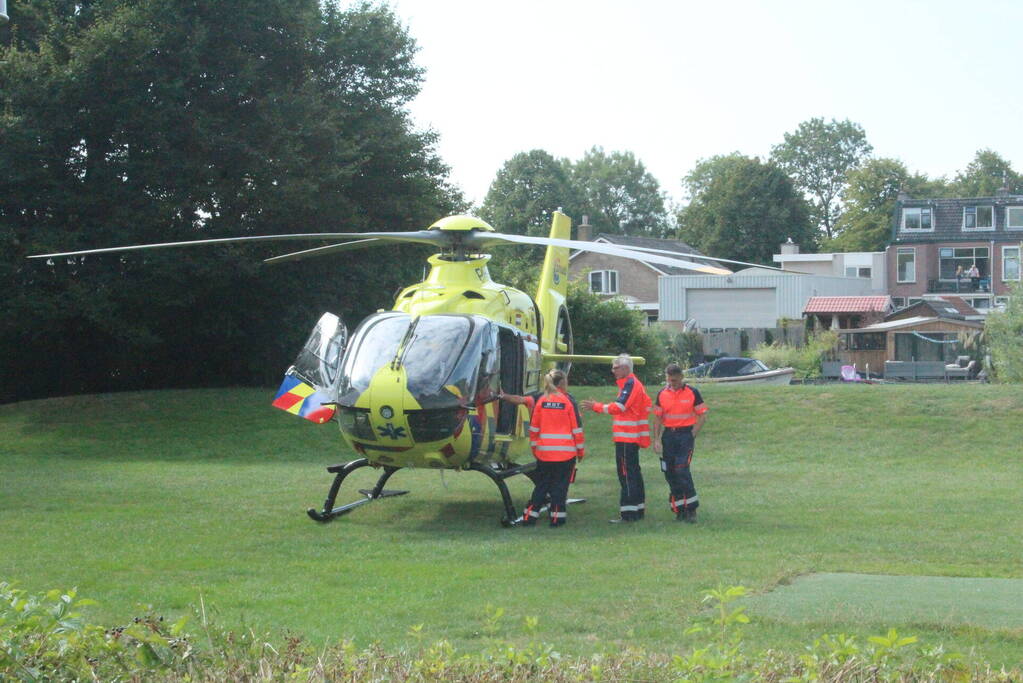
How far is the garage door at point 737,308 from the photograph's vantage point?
55094 mm

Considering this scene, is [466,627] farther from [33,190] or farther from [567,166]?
[567,166]

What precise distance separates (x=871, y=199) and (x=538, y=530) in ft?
312

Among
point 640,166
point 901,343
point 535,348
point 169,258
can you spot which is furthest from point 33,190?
point 640,166

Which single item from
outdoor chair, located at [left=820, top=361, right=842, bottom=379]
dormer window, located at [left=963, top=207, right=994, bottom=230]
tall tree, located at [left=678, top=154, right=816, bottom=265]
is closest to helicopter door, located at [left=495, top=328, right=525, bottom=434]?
outdoor chair, located at [left=820, top=361, right=842, bottom=379]

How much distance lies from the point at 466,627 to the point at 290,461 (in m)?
13.9

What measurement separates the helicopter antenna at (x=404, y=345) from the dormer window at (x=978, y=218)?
60.2 m

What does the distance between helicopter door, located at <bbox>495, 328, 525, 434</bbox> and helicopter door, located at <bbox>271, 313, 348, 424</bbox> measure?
1.92 meters

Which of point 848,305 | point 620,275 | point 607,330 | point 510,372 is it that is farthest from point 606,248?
point 620,275

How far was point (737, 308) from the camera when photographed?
182 ft

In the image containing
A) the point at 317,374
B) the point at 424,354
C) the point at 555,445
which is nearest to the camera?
the point at 424,354

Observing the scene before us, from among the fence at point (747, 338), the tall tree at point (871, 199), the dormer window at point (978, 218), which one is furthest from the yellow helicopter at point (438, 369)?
the tall tree at point (871, 199)

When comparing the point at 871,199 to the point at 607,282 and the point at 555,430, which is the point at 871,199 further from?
the point at 555,430

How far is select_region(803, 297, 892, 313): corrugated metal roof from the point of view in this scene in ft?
166

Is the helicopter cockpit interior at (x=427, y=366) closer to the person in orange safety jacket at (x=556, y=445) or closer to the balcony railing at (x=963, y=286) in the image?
the person in orange safety jacket at (x=556, y=445)
